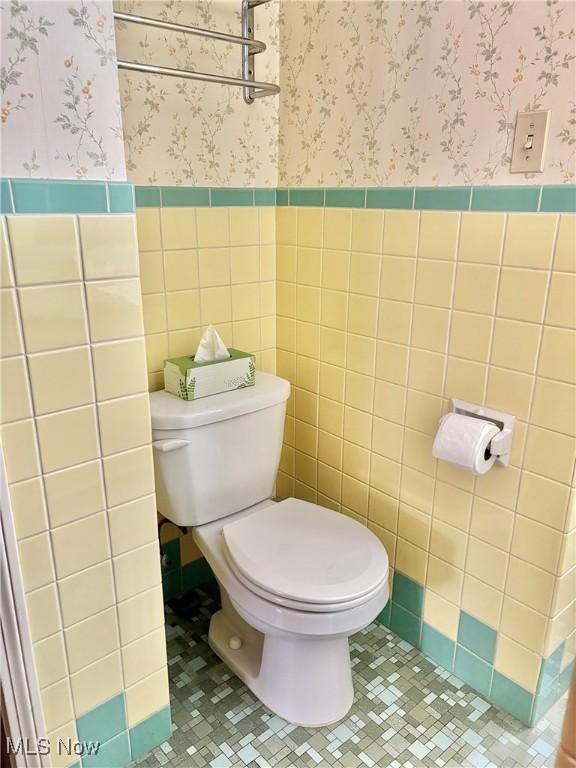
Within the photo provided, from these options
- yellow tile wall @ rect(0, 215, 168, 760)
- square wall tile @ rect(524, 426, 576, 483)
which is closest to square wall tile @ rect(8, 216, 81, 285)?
yellow tile wall @ rect(0, 215, 168, 760)

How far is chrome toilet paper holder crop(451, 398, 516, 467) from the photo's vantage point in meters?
1.33

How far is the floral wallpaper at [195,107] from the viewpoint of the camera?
1.45 meters

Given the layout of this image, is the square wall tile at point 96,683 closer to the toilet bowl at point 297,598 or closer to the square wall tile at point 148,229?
the toilet bowl at point 297,598

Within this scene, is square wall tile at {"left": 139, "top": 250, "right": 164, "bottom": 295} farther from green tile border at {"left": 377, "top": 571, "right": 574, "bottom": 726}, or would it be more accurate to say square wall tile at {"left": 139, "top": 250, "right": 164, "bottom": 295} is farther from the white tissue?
green tile border at {"left": 377, "top": 571, "right": 574, "bottom": 726}

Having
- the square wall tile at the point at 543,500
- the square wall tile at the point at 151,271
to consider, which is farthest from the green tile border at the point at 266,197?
the square wall tile at the point at 543,500

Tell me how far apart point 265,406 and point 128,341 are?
1.90 feet

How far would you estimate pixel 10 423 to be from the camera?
39.4 inches

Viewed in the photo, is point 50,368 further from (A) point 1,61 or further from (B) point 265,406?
(B) point 265,406

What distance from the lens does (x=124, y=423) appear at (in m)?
1.15

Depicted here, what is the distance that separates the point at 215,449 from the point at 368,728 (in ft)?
2.70

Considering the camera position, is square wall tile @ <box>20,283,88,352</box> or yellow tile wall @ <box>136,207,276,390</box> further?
yellow tile wall @ <box>136,207,276,390</box>

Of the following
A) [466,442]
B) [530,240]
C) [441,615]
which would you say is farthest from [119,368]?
[441,615]

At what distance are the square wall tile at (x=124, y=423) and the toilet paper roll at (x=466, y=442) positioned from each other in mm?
701

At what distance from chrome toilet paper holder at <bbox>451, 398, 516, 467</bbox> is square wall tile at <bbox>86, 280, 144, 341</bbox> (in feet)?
2.70
